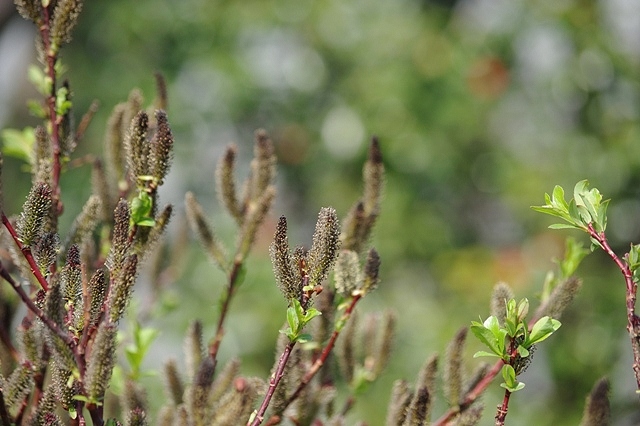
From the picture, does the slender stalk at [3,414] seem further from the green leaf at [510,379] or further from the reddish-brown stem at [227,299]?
the green leaf at [510,379]

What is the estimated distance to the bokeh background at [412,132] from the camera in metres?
4.06

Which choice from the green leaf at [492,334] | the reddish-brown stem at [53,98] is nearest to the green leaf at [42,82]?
the reddish-brown stem at [53,98]

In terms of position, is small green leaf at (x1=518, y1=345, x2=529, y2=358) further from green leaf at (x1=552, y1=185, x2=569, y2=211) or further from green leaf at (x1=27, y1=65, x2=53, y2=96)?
green leaf at (x1=27, y1=65, x2=53, y2=96)

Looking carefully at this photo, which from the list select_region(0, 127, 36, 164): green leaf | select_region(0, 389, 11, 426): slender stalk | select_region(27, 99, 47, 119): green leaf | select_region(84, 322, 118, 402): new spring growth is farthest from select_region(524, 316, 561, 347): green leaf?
select_region(0, 127, 36, 164): green leaf

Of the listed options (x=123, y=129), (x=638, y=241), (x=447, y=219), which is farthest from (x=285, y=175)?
(x=123, y=129)

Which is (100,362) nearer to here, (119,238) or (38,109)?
(119,238)

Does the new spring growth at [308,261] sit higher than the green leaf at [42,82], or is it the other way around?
the green leaf at [42,82]

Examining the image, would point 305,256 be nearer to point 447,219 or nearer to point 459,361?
point 459,361

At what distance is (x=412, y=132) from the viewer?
4547 mm

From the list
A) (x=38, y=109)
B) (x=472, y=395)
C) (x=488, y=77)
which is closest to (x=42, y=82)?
(x=38, y=109)

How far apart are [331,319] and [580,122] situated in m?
3.71

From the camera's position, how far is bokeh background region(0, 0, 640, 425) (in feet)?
13.3

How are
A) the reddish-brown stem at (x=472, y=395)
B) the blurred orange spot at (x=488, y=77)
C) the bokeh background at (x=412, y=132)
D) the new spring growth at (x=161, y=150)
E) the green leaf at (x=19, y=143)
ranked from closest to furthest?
the new spring growth at (x=161, y=150) → the reddish-brown stem at (x=472, y=395) → the green leaf at (x=19, y=143) → the bokeh background at (x=412, y=132) → the blurred orange spot at (x=488, y=77)

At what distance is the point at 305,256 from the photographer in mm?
774
